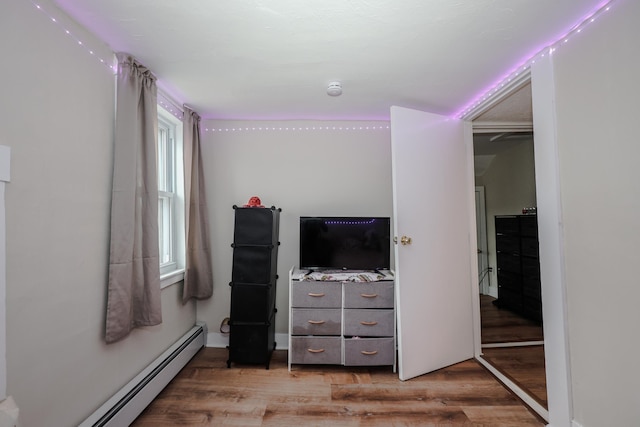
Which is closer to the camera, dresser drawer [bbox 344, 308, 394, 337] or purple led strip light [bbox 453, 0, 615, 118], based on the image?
purple led strip light [bbox 453, 0, 615, 118]

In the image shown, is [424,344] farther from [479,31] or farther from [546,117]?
[479,31]

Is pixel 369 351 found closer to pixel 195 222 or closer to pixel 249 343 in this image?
pixel 249 343

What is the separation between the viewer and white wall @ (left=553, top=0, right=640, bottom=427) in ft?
4.10

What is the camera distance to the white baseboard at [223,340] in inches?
110

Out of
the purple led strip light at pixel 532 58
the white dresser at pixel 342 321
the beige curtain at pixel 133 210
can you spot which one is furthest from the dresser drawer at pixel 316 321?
the purple led strip light at pixel 532 58

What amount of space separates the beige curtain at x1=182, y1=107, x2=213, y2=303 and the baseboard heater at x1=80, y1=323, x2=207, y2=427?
414mm

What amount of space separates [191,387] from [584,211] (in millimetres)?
2728

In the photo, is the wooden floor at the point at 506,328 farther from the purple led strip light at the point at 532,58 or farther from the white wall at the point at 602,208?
the purple led strip light at the point at 532,58

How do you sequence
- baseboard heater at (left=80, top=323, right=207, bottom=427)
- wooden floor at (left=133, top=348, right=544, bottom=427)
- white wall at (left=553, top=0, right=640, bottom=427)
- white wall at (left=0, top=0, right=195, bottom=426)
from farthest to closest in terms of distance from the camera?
wooden floor at (left=133, top=348, right=544, bottom=427), baseboard heater at (left=80, top=323, right=207, bottom=427), white wall at (left=553, top=0, right=640, bottom=427), white wall at (left=0, top=0, right=195, bottom=426)

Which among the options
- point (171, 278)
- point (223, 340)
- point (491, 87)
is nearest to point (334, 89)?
point (491, 87)

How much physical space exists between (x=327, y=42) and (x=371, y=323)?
2.04m

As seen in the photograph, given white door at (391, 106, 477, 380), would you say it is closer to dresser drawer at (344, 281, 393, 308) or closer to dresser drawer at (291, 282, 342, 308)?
dresser drawer at (344, 281, 393, 308)

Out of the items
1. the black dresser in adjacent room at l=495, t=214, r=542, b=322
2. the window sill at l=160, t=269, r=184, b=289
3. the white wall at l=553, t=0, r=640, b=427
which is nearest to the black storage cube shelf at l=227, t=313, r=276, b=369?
the window sill at l=160, t=269, r=184, b=289

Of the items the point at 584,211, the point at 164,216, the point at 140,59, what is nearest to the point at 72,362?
the point at 164,216
